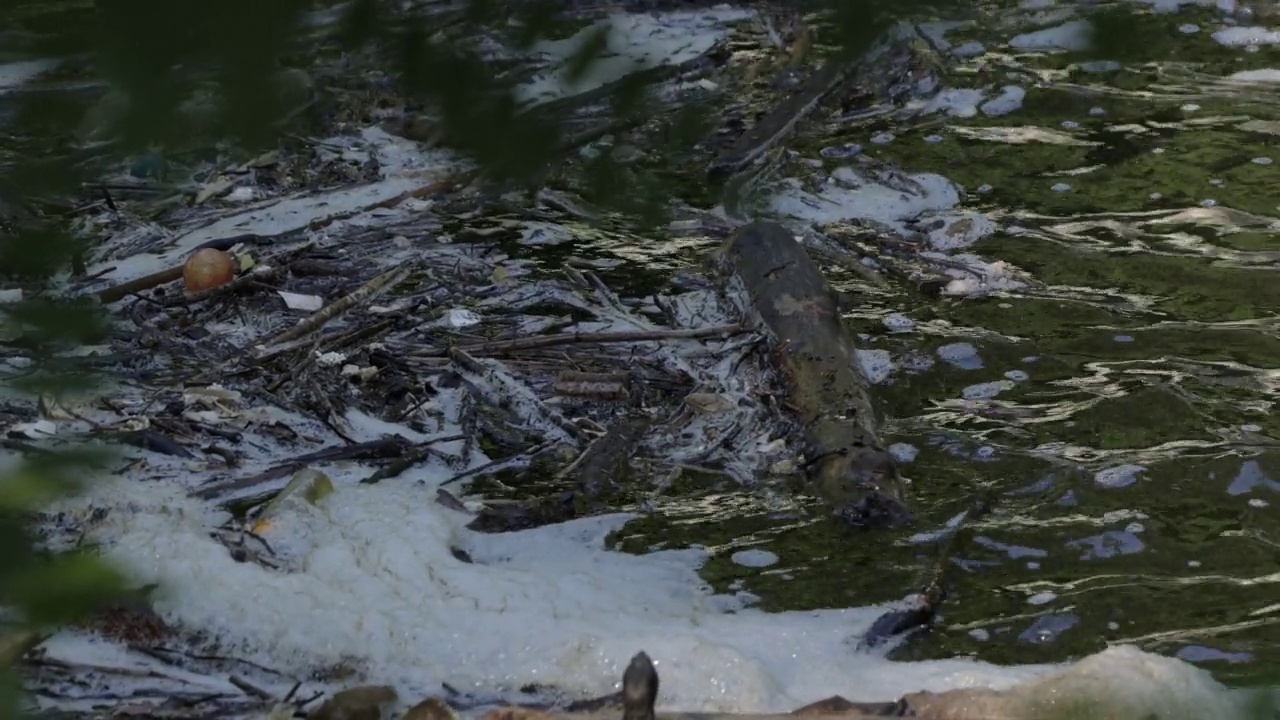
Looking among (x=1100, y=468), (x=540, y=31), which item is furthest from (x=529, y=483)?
(x=540, y=31)

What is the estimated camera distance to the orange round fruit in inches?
187

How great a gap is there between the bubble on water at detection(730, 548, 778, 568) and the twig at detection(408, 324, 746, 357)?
112 centimetres

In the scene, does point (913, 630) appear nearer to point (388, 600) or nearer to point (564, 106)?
point (388, 600)

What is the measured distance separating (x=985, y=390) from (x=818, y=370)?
0.51 m

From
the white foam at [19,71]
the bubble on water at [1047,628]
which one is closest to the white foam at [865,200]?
the bubble on water at [1047,628]

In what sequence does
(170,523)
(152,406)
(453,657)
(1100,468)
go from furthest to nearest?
(152,406), (1100,468), (170,523), (453,657)

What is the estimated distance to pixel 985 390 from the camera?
4.05 metres

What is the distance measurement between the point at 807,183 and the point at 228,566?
3.21 m

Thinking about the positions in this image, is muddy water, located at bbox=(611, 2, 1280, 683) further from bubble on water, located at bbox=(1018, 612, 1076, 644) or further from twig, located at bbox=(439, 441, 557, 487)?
twig, located at bbox=(439, 441, 557, 487)

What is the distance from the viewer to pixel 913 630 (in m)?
2.98

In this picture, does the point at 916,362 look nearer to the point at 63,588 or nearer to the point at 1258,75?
the point at 63,588

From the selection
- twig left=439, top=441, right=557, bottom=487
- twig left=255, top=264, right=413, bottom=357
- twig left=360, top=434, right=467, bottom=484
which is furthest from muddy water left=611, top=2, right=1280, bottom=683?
twig left=255, top=264, right=413, bottom=357

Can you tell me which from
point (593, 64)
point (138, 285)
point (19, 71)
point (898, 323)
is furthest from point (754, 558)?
point (138, 285)

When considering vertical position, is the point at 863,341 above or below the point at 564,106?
below
